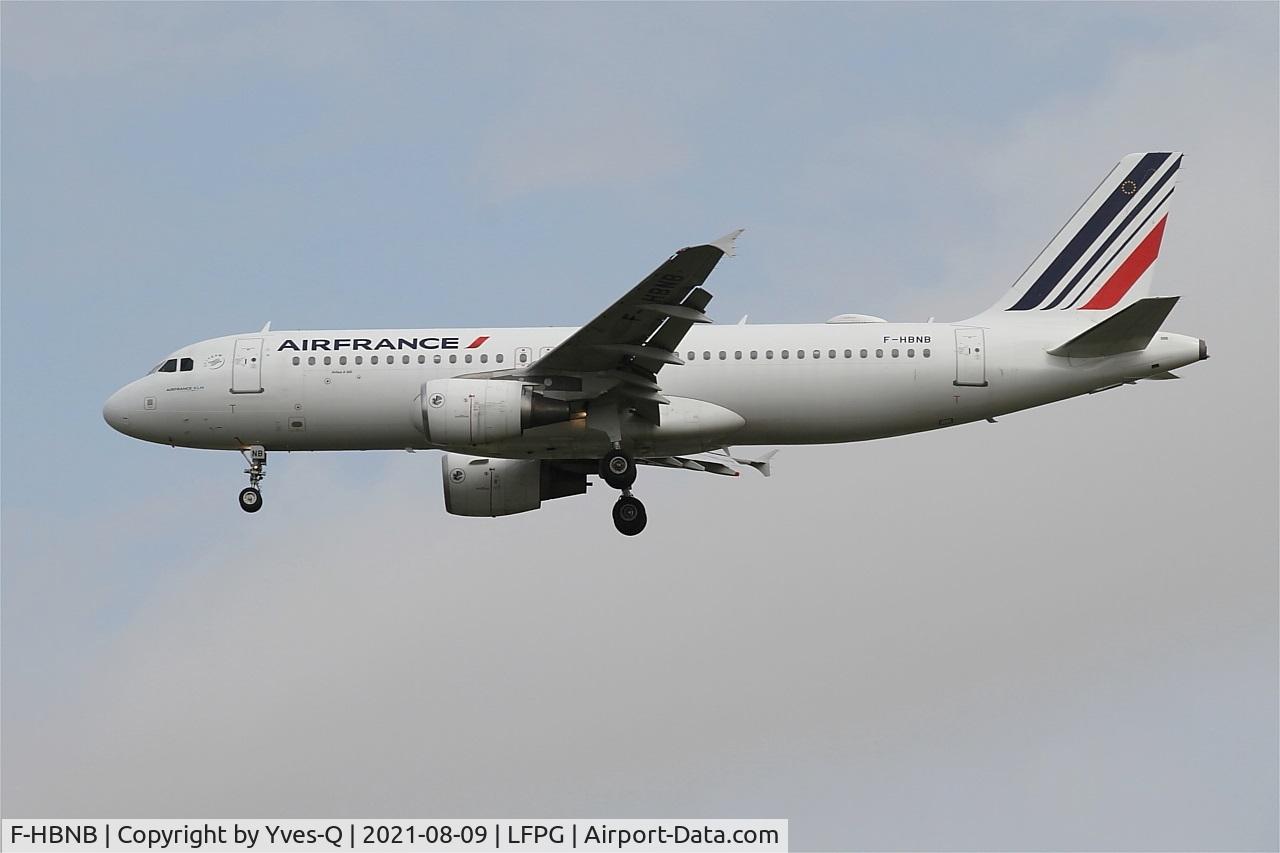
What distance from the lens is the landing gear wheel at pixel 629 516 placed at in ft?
148

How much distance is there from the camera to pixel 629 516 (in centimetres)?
4509

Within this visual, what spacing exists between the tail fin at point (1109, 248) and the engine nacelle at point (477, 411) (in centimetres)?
1005

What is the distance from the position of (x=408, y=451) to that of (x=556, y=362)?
4.95m

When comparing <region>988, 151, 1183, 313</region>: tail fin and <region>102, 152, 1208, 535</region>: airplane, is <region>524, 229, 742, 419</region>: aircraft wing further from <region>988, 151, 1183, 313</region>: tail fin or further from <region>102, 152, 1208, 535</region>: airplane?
<region>988, 151, 1183, 313</region>: tail fin

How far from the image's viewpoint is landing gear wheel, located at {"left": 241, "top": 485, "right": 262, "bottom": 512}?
45844 millimetres

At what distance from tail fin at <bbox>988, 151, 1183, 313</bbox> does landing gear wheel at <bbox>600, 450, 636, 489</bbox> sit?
819cm

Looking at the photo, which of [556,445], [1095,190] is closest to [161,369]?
[556,445]

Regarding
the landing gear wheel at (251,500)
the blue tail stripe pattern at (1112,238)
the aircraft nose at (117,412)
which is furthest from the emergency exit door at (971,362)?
the aircraft nose at (117,412)

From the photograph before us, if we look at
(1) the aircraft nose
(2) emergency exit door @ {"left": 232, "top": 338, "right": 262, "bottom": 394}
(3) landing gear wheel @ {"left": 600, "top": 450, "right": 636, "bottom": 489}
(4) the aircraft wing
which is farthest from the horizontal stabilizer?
(1) the aircraft nose

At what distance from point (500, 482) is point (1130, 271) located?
46.9ft

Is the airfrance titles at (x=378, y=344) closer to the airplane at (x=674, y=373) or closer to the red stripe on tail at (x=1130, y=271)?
the airplane at (x=674, y=373)

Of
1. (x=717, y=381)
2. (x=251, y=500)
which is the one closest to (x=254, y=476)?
(x=251, y=500)

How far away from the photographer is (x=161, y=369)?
1837 inches

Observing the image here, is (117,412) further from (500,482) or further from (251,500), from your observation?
(500,482)
